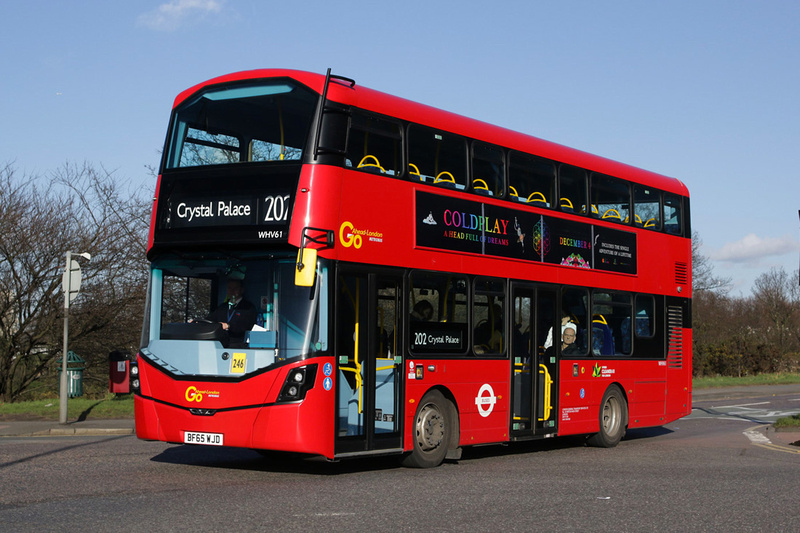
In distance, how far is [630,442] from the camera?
58.9 feet

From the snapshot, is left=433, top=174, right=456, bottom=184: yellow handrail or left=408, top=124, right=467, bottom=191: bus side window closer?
left=408, top=124, right=467, bottom=191: bus side window

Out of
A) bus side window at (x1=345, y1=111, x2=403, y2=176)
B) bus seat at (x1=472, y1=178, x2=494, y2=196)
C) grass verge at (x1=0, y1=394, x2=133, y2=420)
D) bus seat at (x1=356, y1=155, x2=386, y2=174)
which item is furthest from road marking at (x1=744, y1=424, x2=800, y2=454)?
grass verge at (x1=0, y1=394, x2=133, y2=420)

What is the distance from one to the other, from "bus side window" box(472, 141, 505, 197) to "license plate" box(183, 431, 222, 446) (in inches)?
193

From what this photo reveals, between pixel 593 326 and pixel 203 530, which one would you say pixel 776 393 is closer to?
pixel 593 326

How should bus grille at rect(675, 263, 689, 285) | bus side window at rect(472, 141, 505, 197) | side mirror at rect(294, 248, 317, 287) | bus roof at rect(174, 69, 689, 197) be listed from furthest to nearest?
bus grille at rect(675, 263, 689, 285)
bus side window at rect(472, 141, 505, 197)
bus roof at rect(174, 69, 689, 197)
side mirror at rect(294, 248, 317, 287)

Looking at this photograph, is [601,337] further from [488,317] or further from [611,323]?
[488,317]

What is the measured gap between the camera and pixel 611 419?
16750 millimetres

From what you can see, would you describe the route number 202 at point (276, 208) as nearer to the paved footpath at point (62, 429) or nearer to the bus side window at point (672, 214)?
the paved footpath at point (62, 429)

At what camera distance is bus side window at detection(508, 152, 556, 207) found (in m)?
14.4

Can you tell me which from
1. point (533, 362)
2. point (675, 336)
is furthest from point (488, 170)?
point (675, 336)

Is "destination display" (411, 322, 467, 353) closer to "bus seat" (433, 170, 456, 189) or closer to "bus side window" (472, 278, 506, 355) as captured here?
"bus side window" (472, 278, 506, 355)

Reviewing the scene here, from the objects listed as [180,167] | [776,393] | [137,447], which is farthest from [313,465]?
[776,393]

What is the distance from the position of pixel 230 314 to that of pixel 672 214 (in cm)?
1014

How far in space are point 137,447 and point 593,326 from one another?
729 cm
